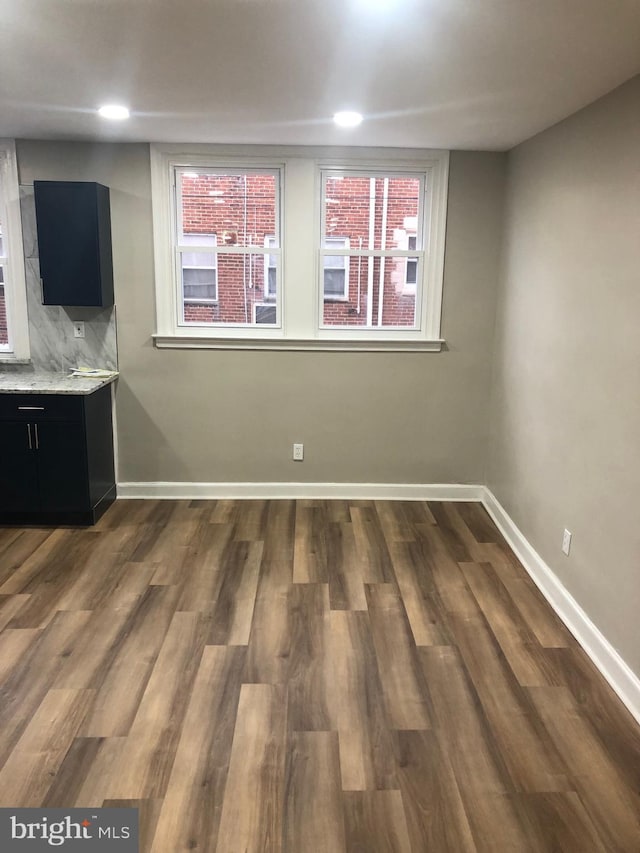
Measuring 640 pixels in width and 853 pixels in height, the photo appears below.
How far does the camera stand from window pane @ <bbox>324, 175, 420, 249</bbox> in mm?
4309

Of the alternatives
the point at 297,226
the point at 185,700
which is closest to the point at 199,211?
the point at 297,226

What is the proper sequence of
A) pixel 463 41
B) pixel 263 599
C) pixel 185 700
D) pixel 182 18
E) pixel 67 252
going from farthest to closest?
pixel 67 252
pixel 263 599
pixel 185 700
pixel 463 41
pixel 182 18

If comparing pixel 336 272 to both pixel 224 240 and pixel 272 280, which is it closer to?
pixel 272 280

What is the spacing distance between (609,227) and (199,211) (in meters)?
2.66

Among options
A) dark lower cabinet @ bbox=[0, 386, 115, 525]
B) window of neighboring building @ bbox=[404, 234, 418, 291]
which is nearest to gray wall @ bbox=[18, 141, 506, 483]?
window of neighboring building @ bbox=[404, 234, 418, 291]

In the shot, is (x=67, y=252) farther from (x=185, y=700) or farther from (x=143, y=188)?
(x=185, y=700)

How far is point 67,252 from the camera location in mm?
3980

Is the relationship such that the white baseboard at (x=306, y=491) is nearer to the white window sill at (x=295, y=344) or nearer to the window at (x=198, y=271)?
the white window sill at (x=295, y=344)

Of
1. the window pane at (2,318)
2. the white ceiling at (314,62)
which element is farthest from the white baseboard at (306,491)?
the white ceiling at (314,62)

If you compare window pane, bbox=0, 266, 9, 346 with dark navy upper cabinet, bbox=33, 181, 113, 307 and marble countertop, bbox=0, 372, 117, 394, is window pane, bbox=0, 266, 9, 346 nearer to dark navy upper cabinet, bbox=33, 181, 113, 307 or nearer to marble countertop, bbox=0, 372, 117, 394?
marble countertop, bbox=0, 372, 117, 394

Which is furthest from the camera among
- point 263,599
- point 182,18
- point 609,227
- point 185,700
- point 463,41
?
point 263,599

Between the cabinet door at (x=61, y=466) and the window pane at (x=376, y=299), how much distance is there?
1839mm

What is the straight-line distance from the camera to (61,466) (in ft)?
12.9

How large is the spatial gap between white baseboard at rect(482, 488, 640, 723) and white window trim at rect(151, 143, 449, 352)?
4.67 ft
